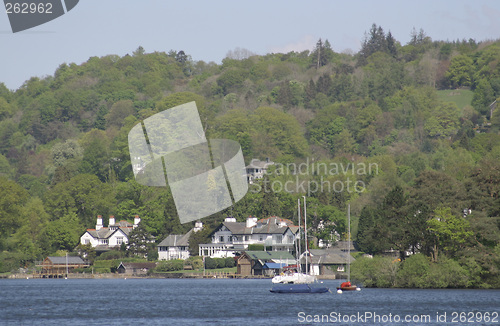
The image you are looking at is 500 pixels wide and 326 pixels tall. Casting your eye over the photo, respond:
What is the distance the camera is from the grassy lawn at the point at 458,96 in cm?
16588

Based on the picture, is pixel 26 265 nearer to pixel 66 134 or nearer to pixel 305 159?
pixel 305 159

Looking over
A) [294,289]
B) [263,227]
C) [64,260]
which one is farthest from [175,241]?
[294,289]

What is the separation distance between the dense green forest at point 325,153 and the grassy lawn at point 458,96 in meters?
0.45

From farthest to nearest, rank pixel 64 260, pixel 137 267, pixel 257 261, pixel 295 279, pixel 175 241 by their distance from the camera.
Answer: pixel 175 241 < pixel 64 260 < pixel 137 267 < pixel 257 261 < pixel 295 279

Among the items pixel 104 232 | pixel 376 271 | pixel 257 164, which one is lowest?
pixel 376 271

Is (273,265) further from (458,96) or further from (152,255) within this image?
(458,96)

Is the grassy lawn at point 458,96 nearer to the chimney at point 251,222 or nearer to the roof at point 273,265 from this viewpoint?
the chimney at point 251,222

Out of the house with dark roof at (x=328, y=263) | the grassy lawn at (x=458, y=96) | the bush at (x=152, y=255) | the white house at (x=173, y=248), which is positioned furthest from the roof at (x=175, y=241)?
the grassy lawn at (x=458, y=96)

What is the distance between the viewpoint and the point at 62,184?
105 m

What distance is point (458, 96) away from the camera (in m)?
169

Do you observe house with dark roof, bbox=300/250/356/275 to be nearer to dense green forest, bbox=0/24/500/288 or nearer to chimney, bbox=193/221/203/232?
dense green forest, bbox=0/24/500/288

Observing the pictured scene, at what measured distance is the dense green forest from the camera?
57906 millimetres

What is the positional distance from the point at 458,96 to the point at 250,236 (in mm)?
89861

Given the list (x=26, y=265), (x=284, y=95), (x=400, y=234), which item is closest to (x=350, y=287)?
(x=400, y=234)
